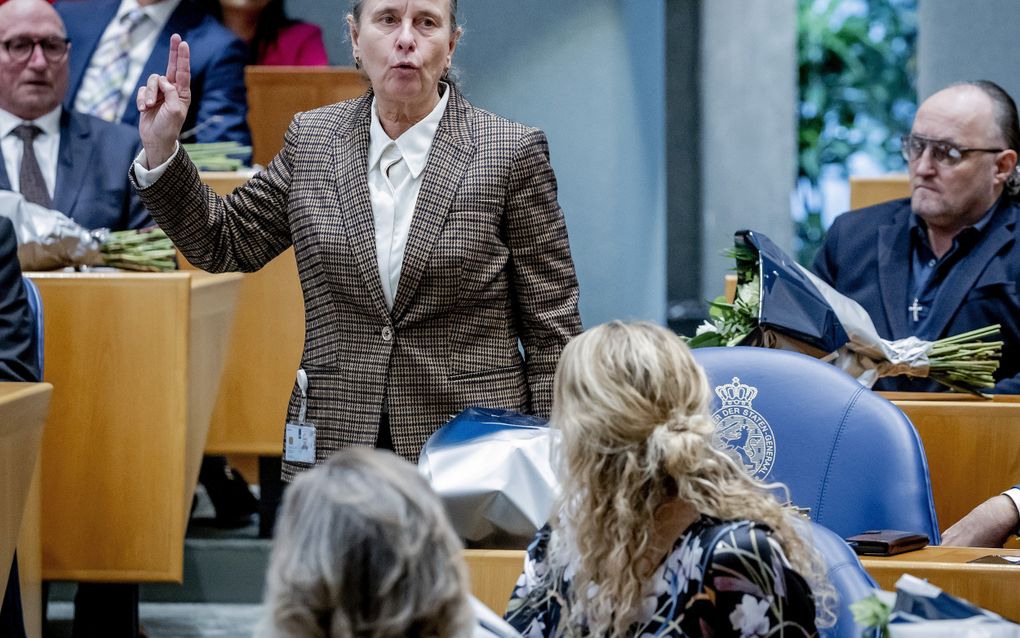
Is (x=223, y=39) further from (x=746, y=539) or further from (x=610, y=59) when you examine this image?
(x=746, y=539)

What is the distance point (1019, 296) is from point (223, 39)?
2748 mm

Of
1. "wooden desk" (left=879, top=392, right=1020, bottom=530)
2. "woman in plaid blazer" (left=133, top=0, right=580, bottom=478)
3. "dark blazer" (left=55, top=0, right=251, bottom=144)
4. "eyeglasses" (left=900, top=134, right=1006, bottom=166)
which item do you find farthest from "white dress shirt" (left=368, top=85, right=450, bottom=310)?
"dark blazer" (left=55, top=0, right=251, bottom=144)

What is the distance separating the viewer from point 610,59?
15.2ft

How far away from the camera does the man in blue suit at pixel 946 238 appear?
334 centimetres

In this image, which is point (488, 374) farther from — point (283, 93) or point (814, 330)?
point (283, 93)

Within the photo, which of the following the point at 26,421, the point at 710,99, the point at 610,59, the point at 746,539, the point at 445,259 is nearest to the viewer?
the point at 746,539

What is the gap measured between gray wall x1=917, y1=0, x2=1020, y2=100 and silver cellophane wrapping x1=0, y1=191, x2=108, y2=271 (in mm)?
2959

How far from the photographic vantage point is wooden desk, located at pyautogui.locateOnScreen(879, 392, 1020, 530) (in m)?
2.86

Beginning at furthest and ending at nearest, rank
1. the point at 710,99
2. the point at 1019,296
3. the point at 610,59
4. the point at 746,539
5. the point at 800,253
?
1. the point at 800,253
2. the point at 710,99
3. the point at 610,59
4. the point at 1019,296
5. the point at 746,539

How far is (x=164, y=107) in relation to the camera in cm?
228

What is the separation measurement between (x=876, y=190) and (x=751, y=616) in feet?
10.6

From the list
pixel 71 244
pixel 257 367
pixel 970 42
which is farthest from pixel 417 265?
pixel 970 42

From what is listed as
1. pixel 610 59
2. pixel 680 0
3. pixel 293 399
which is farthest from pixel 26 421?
pixel 680 0

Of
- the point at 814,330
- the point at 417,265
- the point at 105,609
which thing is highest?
the point at 417,265
